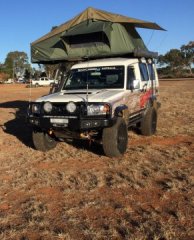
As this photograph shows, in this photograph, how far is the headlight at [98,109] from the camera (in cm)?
730

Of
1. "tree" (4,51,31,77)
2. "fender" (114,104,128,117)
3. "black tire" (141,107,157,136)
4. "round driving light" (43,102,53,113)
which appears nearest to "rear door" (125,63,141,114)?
"fender" (114,104,128,117)

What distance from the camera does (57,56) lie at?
10570 millimetres

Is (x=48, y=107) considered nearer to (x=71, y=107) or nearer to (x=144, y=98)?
(x=71, y=107)

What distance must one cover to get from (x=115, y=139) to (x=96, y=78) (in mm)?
2084

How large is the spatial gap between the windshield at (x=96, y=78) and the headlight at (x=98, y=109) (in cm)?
137

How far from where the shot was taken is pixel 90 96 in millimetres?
7684

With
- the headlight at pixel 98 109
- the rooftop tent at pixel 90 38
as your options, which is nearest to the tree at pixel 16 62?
the rooftop tent at pixel 90 38

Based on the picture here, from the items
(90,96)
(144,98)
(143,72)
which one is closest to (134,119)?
(144,98)

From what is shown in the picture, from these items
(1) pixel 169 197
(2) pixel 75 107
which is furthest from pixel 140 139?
(1) pixel 169 197

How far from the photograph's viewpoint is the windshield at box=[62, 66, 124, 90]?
8.72 m

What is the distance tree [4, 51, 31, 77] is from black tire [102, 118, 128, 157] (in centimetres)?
11339

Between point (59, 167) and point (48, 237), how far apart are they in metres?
2.96

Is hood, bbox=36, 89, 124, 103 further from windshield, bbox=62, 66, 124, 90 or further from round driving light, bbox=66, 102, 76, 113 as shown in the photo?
windshield, bbox=62, 66, 124, 90

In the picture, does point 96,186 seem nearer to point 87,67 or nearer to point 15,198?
point 15,198
